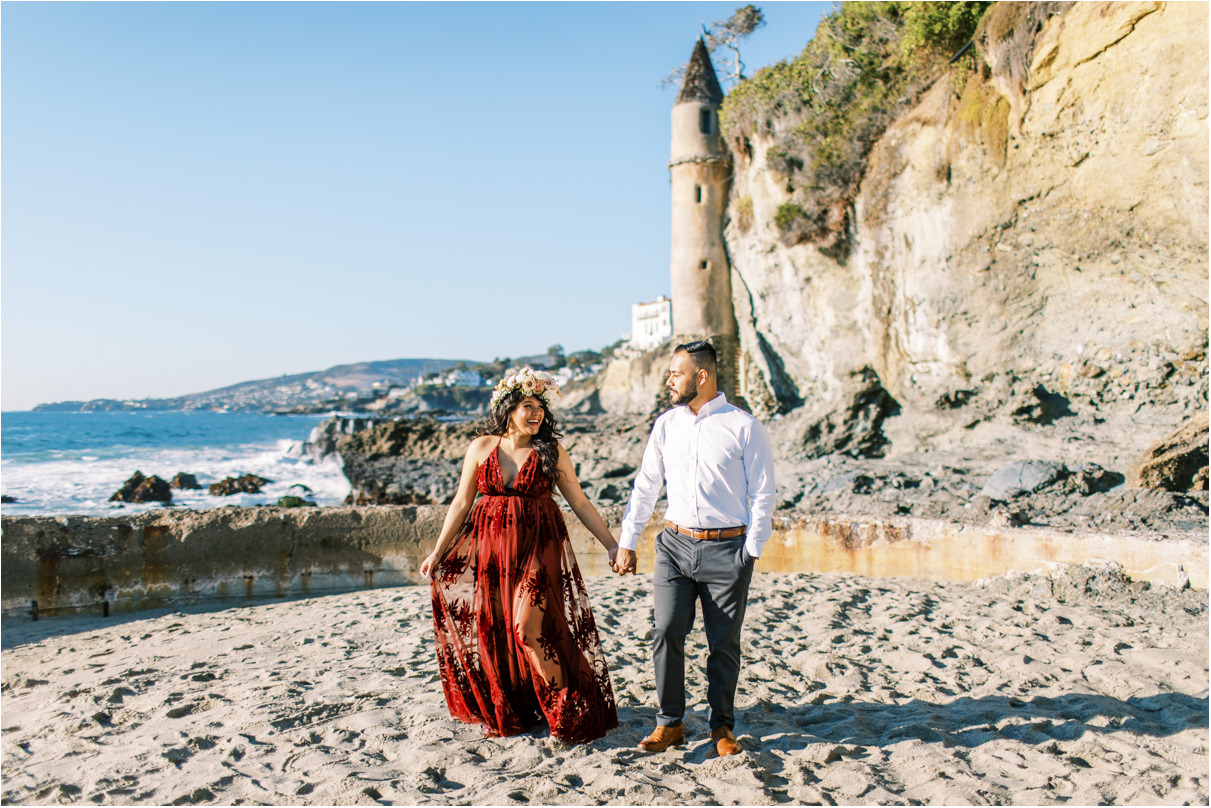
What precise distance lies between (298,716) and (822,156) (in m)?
16.2

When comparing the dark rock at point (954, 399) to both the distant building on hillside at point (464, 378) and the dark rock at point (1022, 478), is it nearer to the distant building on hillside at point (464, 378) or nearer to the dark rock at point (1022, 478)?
the dark rock at point (1022, 478)

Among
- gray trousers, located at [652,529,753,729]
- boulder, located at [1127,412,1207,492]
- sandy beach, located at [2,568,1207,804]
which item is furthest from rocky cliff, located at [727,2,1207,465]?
gray trousers, located at [652,529,753,729]

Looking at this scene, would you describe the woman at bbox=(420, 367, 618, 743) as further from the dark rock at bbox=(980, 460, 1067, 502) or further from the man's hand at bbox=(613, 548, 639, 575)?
the dark rock at bbox=(980, 460, 1067, 502)

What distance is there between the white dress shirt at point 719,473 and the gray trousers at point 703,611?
0.35 feet

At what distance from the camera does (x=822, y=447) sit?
1738cm

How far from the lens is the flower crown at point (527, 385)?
12.6ft

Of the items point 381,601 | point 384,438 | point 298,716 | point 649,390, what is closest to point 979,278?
point 381,601

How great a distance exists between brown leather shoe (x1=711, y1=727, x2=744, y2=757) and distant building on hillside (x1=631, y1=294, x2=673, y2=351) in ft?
251

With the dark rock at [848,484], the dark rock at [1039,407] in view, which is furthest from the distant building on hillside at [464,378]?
the dark rock at [1039,407]

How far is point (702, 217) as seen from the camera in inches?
1056

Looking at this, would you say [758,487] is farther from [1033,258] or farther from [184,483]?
[184,483]

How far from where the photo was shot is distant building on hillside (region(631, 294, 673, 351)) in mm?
80812

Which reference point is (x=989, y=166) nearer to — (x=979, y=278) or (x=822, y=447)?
(x=979, y=278)

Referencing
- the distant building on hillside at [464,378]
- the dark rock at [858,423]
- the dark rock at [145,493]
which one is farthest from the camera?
the distant building on hillside at [464,378]
